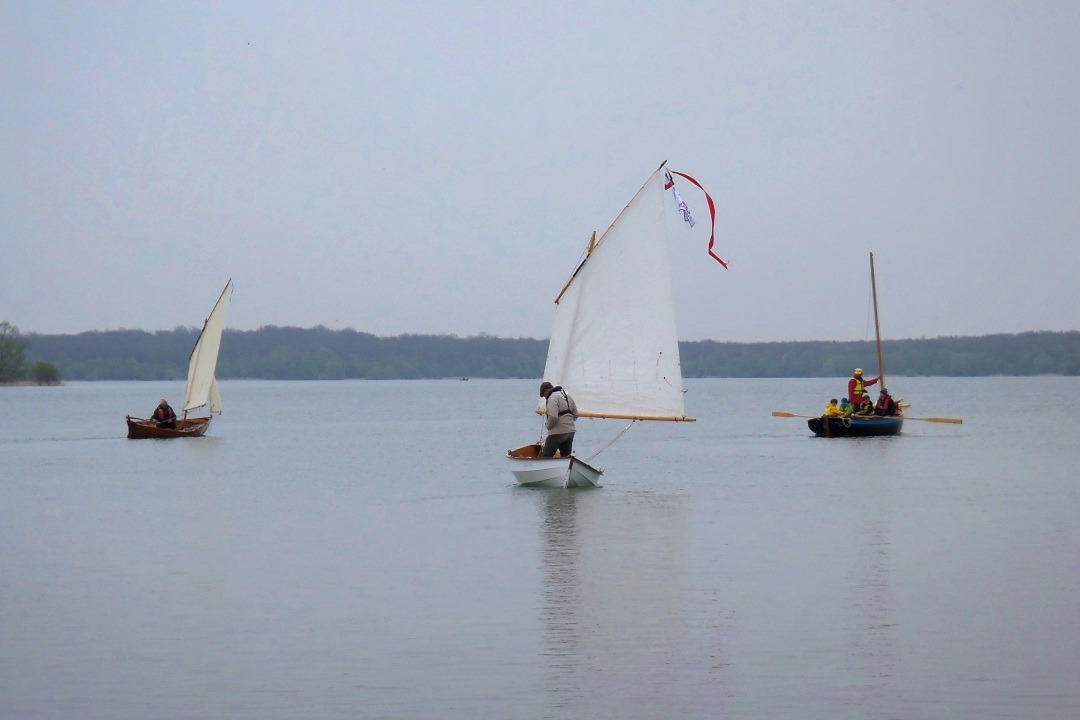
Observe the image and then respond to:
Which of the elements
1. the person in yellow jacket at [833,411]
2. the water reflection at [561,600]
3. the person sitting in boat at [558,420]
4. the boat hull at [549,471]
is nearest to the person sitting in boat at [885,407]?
the person in yellow jacket at [833,411]

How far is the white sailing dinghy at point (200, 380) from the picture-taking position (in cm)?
6138

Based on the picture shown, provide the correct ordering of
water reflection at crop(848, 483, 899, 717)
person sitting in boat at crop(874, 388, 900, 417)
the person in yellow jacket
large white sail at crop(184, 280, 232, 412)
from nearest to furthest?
water reflection at crop(848, 483, 899, 717) < person sitting in boat at crop(874, 388, 900, 417) < the person in yellow jacket < large white sail at crop(184, 280, 232, 412)

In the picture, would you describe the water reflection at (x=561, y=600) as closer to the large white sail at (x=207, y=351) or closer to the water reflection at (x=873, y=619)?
the water reflection at (x=873, y=619)

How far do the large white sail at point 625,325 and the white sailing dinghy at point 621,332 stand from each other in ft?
0.08

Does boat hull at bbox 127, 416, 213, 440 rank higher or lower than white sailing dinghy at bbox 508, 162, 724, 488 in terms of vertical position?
lower

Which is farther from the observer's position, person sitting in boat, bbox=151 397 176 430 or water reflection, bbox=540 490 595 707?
person sitting in boat, bbox=151 397 176 430

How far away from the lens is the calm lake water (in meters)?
11.8

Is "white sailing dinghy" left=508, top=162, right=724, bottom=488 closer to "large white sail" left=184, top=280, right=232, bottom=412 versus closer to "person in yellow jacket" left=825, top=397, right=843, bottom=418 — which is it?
"person in yellow jacket" left=825, top=397, right=843, bottom=418

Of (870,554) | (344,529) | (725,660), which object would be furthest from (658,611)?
(344,529)

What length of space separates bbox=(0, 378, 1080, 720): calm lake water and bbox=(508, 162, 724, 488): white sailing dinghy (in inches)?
94.1

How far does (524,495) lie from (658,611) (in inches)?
668

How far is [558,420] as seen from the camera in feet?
101

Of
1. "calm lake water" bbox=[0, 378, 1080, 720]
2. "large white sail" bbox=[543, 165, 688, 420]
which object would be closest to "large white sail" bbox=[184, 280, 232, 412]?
"calm lake water" bbox=[0, 378, 1080, 720]

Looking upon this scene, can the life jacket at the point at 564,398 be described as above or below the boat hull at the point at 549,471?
above
